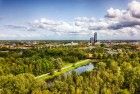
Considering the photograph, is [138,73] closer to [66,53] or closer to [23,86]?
[23,86]

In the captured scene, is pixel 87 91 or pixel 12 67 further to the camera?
pixel 12 67

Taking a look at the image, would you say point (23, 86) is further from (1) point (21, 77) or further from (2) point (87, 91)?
(2) point (87, 91)

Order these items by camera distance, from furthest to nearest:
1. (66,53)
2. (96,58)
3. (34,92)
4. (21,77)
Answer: (66,53) < (96,58) < (21,77) < (34,92)

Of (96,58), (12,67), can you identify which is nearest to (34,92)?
(12,67)

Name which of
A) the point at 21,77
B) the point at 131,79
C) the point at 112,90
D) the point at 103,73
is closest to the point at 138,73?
the point at 131,79

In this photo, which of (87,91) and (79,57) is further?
(79,57)

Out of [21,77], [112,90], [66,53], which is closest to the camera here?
[112,90]

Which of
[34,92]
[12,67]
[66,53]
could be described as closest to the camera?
[34,92]

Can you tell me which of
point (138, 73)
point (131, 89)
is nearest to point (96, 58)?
point (138, 73)

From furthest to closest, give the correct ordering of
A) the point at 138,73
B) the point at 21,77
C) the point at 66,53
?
the point at 66,53 → the point at 138,73 → the point at 21,77
